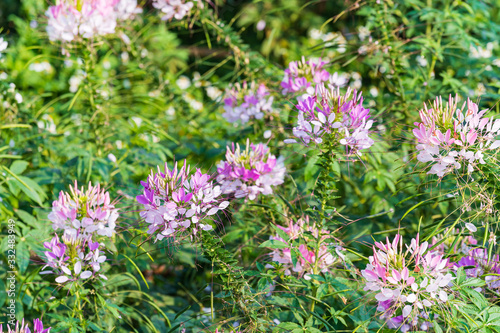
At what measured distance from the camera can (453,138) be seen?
4.22 feet

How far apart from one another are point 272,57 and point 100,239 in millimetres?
3665

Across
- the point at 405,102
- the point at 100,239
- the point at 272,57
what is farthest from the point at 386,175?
the point at 272,57

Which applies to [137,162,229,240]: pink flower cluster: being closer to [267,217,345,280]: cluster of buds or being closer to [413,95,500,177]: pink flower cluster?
[267,217,345,280]: cluster of buds

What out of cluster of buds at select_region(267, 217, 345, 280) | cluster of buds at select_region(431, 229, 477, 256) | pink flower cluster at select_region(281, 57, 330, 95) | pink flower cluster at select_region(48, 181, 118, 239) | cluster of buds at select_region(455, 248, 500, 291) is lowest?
cluster of buds at select_region(455, 248, 500, 291)

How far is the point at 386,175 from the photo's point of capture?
1.96m

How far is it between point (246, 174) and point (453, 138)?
64 centimetres

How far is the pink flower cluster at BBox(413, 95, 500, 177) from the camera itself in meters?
1.29

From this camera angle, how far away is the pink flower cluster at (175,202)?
129 centimetres

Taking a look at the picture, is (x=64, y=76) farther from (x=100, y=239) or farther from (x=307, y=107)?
(x=307, y=107)

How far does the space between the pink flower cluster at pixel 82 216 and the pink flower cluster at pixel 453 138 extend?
97 cm

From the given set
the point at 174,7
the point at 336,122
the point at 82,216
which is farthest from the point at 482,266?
the point at 174,7

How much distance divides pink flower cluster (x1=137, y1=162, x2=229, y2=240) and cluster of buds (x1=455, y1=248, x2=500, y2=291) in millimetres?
837

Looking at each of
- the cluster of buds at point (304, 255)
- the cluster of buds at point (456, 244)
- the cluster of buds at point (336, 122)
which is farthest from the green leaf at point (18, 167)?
the cluster of buds at point (456, 244)

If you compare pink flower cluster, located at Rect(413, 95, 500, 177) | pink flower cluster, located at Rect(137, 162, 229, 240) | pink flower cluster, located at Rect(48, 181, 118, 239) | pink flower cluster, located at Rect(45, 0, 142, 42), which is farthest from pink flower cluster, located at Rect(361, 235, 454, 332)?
pink flower cluster, located at Rect(45, 0, 142, 42)
